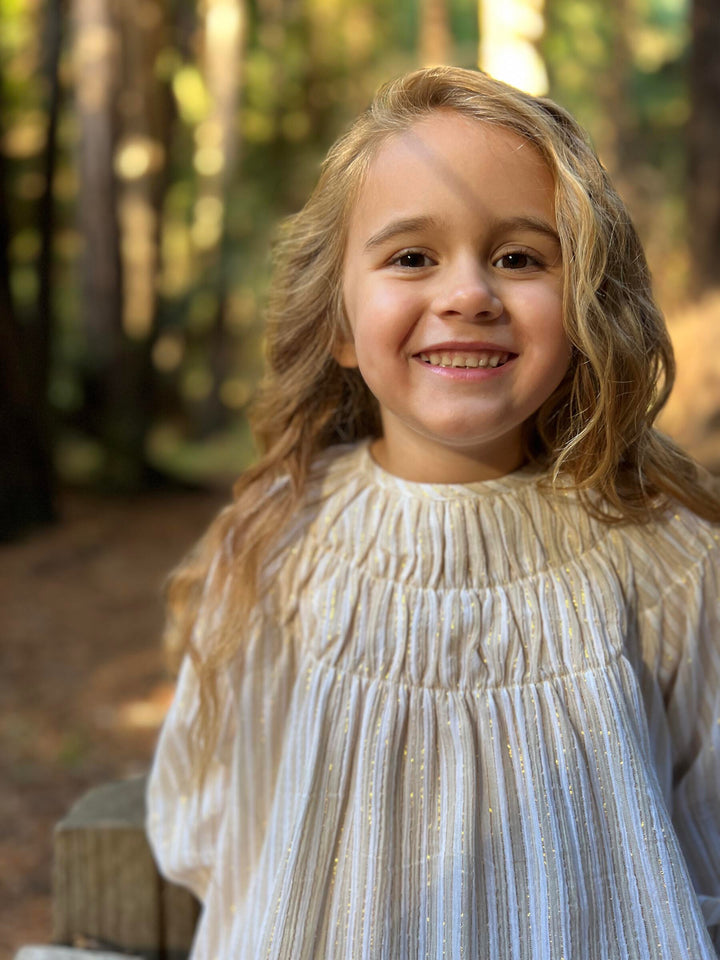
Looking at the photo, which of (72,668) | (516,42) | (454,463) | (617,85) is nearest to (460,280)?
(454,463)

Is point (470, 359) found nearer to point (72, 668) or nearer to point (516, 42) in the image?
point (72, 668)

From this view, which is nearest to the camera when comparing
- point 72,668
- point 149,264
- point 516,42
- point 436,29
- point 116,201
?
point 72,668

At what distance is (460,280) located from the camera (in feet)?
4.26

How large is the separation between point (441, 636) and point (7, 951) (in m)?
1.82

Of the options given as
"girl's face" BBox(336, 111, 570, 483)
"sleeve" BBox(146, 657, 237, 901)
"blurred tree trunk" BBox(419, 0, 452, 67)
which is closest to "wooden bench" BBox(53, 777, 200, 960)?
"sleeve" BBox(146, 657, 237, 901)

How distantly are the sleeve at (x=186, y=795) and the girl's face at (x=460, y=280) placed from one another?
0.63m

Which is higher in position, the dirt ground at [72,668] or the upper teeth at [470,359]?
the upper teeth at [470,359]

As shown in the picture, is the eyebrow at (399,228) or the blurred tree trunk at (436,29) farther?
the blurred tree trunk at (436,29)

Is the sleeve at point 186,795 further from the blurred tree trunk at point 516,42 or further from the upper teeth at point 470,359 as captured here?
the blurred tree trunk at point 516,42

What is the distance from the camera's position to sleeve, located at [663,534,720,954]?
4.85 feet

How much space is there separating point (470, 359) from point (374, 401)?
15.4 inches

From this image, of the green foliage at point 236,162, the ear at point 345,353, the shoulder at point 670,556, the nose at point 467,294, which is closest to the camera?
the nose at point 467,294

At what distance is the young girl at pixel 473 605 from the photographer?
134cm

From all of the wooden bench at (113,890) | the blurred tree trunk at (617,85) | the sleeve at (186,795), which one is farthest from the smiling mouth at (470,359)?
the blurred tree trunk at (617,85)
